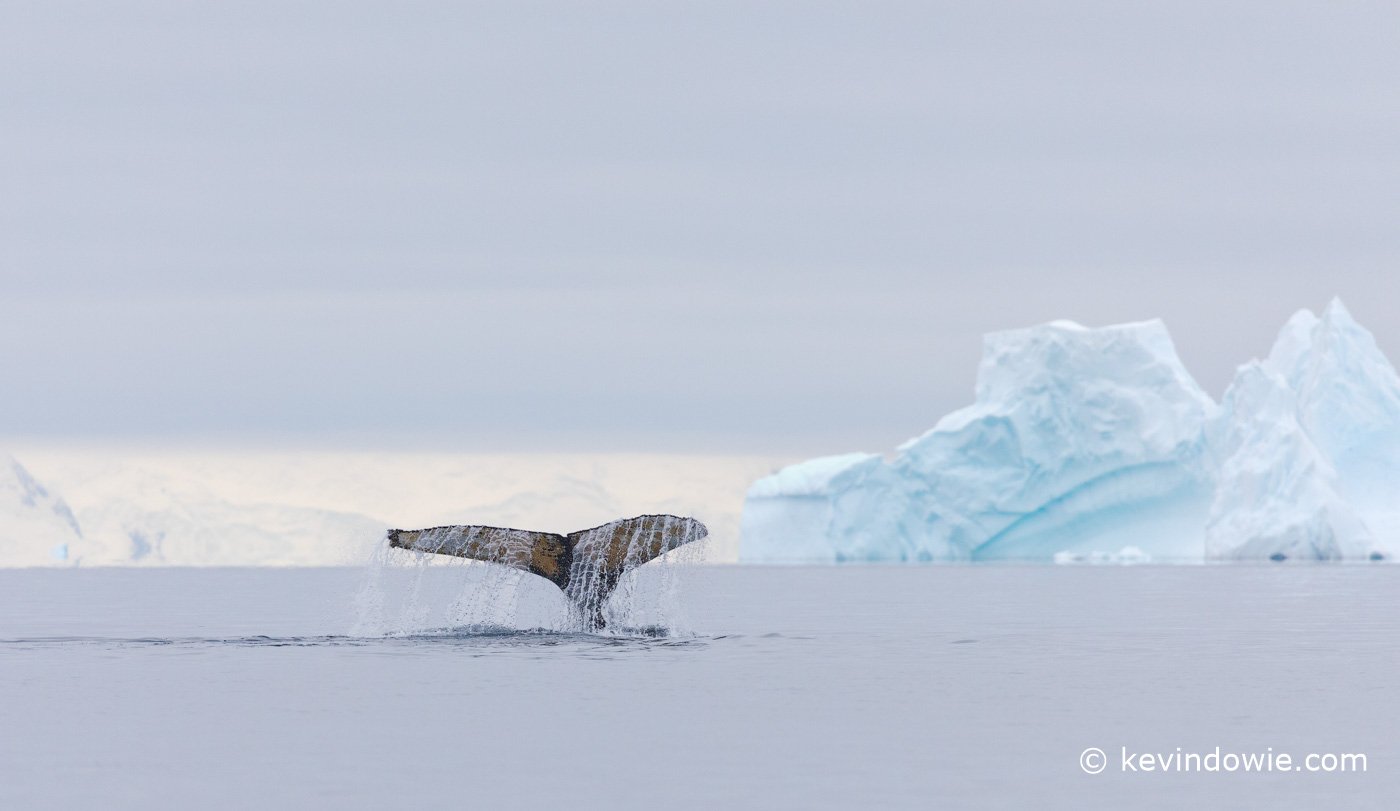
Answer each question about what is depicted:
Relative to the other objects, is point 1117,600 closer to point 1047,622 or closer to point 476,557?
point 1047,622

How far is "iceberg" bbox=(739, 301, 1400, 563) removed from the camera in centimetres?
8400

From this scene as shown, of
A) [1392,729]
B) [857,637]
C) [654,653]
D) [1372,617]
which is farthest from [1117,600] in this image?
[1392,729]

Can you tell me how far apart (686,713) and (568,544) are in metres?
8.81

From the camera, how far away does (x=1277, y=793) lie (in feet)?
47.5

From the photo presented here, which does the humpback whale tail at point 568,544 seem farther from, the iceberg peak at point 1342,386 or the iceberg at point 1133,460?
the iceberg peak at point 1342,386

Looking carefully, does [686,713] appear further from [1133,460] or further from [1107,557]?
[1107,557]

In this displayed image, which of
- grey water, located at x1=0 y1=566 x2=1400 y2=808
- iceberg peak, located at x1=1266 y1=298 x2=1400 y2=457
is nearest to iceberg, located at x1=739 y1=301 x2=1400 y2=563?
iceberg peak, located at x1=1266 y1=298 x2=1400 y2=457

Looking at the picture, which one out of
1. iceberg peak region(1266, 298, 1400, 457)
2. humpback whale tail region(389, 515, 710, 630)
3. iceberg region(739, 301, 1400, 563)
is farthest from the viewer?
iceberg peak region(1266, 298, 1400, 457)

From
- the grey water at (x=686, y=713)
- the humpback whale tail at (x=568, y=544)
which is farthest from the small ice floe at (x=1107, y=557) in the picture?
the humpback whale tail at (x=568, y=544)

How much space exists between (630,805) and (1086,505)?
281 feet

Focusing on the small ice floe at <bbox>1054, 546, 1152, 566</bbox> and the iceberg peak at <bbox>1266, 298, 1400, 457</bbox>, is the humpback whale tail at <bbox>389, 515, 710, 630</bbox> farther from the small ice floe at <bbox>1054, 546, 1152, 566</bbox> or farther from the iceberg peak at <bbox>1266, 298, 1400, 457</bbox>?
the small ice floe at <bbox>1054, 546, 1152, 566</bbox>

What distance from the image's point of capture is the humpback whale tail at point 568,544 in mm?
27352

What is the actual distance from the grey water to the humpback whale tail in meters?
1.16

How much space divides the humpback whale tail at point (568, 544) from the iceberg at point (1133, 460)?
59.7 m
